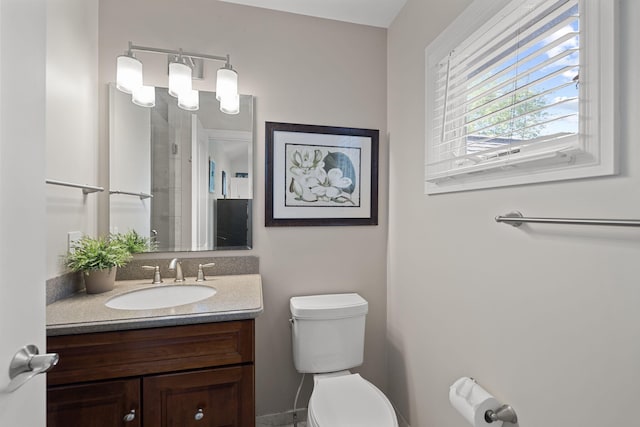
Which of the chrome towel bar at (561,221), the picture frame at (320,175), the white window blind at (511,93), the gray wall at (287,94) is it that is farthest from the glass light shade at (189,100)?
the chrome towel bar at (561,221)

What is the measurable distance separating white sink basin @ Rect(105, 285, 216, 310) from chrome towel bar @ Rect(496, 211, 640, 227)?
132cm

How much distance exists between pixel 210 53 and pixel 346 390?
78.5 inches

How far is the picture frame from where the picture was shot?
5.99ft

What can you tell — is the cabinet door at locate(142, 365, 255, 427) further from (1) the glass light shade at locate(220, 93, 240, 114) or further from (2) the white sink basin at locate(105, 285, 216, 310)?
(1) the glass light shade at locate(220, 93, 240, 114)

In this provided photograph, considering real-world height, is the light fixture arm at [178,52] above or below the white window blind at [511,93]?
above

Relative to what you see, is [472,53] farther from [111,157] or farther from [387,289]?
[111,157]

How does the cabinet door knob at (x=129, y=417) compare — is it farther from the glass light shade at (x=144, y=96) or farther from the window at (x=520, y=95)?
the window at (x=520, y=95)

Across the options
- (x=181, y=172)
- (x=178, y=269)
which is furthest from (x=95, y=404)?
(x=181, y=172)

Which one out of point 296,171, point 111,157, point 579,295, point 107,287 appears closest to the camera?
point 579,295

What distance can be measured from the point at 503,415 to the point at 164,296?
5.08 feet

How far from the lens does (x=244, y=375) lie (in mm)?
1192

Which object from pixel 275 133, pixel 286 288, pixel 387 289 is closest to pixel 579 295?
pixel 387 289

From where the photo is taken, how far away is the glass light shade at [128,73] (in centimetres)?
150

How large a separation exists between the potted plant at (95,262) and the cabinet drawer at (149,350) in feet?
1.29
